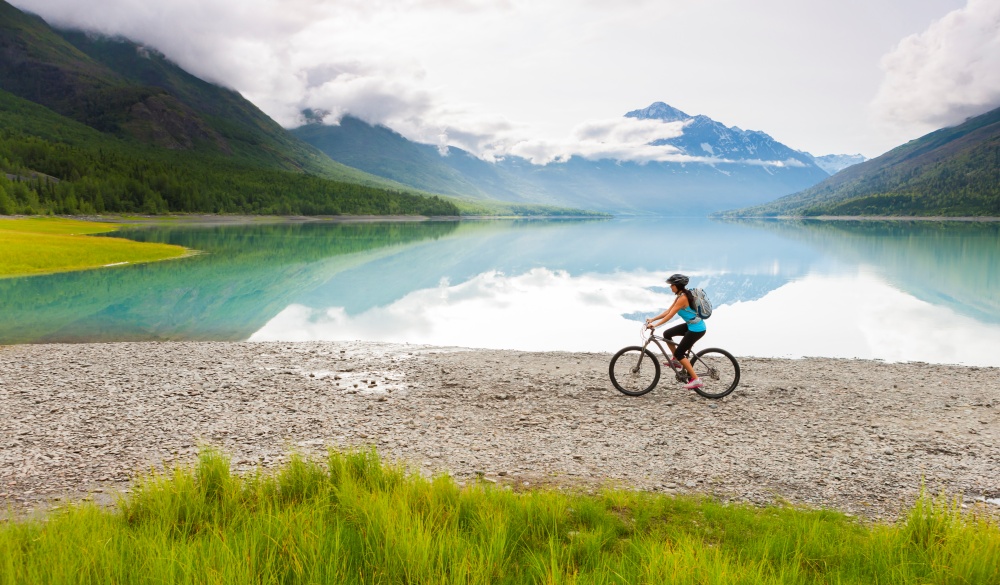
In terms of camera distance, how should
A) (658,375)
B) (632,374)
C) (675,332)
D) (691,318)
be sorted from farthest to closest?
(632,374) < (658,375) < (675,332) < (691,318)

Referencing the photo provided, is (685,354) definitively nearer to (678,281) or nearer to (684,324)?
(684,324)

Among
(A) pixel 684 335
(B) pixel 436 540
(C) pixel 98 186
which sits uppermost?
(C) pixel 98 186

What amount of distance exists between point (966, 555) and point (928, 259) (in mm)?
85227

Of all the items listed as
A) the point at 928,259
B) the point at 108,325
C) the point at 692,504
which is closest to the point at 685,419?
the point at 692,504

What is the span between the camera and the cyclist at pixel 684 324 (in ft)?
43.3

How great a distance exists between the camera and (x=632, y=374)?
49.2ft

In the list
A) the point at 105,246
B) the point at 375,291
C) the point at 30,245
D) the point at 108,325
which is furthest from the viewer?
the point at 105,246

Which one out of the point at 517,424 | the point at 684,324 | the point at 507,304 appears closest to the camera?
the point at 517,424

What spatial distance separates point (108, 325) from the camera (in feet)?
88.7

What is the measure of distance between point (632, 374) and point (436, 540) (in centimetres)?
1039

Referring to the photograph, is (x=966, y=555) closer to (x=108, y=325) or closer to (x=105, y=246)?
(x=108, y=325)

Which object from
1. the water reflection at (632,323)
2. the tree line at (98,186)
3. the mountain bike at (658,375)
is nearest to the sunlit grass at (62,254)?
the water reflection at (632,323)

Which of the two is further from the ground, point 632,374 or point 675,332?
point 675,332

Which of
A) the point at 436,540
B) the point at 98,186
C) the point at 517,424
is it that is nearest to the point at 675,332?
the point at 517,424
